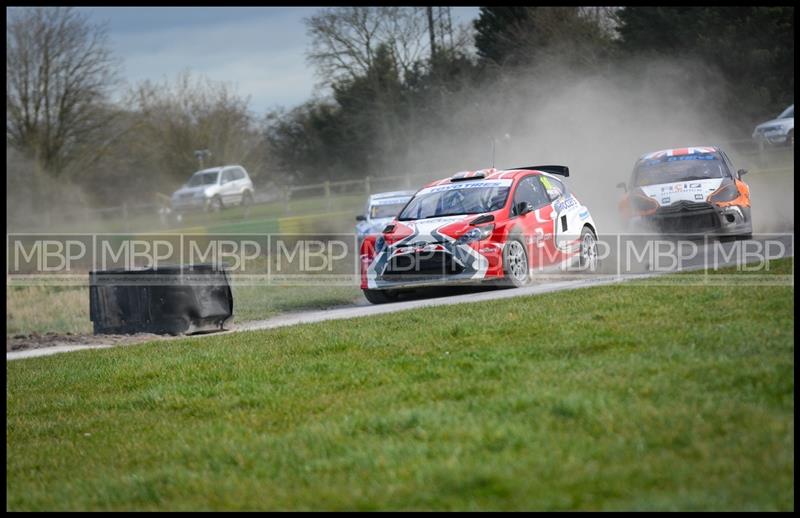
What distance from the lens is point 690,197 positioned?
17281mm

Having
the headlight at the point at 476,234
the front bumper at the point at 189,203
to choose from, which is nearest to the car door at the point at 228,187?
the front bumper at the point at 189,203

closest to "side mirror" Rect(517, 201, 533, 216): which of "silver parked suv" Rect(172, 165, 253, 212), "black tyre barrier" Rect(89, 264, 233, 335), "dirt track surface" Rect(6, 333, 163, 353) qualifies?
"black tyre barrier" Rect(89, 264, 233, 335)

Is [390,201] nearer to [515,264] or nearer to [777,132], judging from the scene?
[515,264]

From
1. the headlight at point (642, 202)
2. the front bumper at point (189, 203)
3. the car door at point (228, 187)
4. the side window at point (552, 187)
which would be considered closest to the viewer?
the side window at point (552, 187)

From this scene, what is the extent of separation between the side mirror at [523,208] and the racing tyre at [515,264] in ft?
1.38

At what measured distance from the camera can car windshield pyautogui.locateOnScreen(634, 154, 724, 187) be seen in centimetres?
1783

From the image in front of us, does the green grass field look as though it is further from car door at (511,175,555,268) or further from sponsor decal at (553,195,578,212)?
sponsor decal at (553,195,578,212)

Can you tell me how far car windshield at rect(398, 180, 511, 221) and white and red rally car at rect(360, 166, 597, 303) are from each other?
1 centimetres

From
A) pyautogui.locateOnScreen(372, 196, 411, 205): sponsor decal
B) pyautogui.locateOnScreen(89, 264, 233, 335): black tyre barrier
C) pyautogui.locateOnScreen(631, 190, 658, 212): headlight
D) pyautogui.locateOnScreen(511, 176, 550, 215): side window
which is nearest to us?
pyautogui.locateOnScreen(89, 264, 233, 335): black tyre barrier

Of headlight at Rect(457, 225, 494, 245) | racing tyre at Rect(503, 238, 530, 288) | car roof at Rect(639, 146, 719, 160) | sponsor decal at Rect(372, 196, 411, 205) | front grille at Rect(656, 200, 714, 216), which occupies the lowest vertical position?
racing tyre at Rect(503, 238, 530, 288)

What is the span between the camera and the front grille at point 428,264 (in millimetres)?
14094

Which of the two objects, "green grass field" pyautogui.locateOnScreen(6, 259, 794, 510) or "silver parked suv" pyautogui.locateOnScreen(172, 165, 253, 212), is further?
"silver parked suv" pyautogui.locateOnScreen(172, 165, 253, 212)

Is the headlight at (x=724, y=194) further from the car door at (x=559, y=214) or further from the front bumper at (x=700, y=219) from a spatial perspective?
the car door at (x=559, y=214)

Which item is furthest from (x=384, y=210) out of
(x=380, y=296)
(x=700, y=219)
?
(x=380, y=296)
